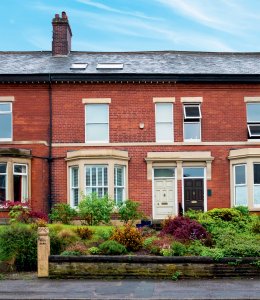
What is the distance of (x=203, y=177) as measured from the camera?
96.3 feet

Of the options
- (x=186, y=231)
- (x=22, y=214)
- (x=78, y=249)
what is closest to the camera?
(x=78, y=249)

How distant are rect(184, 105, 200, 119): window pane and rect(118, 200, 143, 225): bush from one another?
5.34 meters

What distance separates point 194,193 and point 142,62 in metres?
7.53

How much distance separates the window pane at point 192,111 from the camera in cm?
2966

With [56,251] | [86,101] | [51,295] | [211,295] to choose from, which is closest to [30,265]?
[56,251]

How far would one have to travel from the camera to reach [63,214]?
26.8 metres

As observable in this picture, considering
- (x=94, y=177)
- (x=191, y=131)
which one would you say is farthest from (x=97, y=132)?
(x=191, y=131)

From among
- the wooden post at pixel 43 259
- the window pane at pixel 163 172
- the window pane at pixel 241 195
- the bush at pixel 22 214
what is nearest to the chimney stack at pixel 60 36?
the window pane at pixel 163 172

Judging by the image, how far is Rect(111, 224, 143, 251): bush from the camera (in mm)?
18844

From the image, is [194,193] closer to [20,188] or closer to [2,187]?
[20,188]

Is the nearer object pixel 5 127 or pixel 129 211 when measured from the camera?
pixel 129 211

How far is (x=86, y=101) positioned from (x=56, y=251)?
12.0 meters

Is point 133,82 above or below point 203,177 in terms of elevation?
above

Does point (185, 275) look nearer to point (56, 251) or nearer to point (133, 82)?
point (56, 251)
